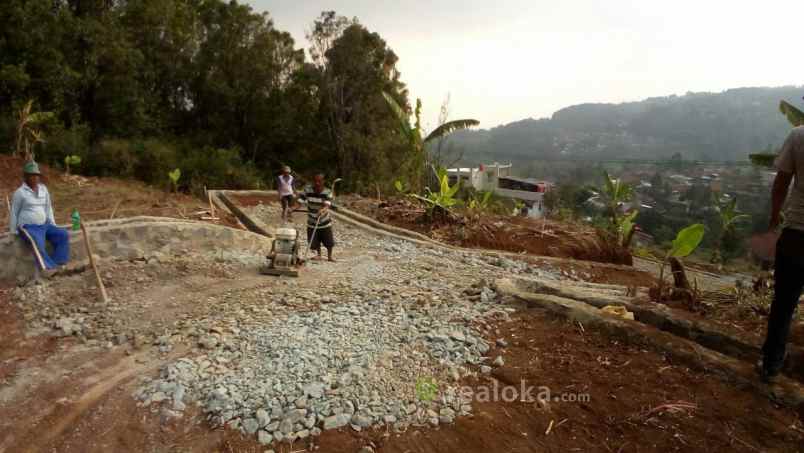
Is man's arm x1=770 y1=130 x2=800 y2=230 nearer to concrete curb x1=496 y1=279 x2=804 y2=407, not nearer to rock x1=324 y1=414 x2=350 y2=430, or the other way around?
concrete curb x1=496 y1=279 x2=804 y2=407

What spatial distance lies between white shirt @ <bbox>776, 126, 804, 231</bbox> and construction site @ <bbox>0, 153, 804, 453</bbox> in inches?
38.4

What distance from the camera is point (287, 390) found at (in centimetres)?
310

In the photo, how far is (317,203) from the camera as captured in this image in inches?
261

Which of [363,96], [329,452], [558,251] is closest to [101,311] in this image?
[329,452]

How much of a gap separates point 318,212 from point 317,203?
14 cm

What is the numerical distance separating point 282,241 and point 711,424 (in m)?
4.83

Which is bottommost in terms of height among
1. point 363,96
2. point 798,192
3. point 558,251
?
point 558,251

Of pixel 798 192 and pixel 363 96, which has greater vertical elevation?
pixel 363 96

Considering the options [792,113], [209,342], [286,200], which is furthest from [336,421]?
[792,113]

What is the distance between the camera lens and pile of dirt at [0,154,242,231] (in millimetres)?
8031

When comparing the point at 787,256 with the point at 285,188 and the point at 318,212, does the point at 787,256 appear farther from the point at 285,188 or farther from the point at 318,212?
the point at 285,188

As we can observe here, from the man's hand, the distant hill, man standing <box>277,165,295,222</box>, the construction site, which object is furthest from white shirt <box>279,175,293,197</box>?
the distant hill

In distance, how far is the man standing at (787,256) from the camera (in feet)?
8.75

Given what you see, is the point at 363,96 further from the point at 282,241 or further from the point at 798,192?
the point at 798,192
